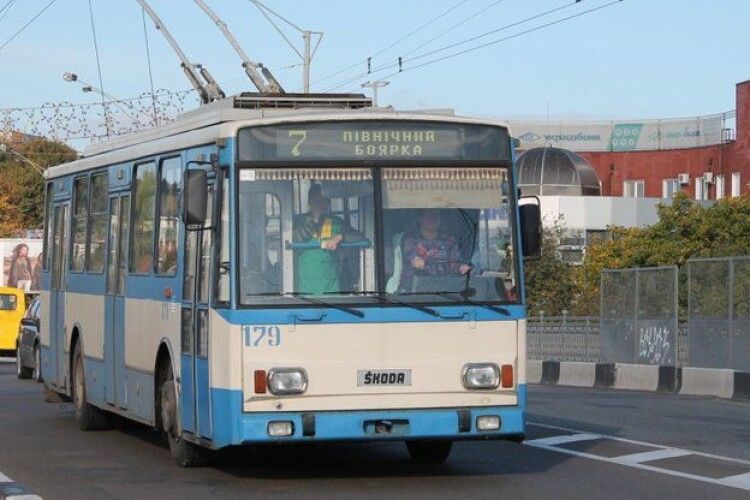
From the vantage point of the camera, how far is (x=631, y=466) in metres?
13.2

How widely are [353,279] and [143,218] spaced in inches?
138

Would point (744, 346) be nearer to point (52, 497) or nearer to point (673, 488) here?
point (673, 488)

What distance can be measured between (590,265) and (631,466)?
47606mm

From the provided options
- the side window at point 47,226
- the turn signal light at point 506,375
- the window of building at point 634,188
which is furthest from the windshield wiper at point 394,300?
the window of building at point 634,188

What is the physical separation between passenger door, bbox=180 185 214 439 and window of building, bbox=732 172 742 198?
75.9m

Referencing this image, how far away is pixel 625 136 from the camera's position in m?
102

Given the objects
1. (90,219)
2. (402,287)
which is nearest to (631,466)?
(402,287)

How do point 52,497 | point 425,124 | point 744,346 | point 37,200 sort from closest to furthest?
point 52,497, point 425,124, point 744,346, point 37,200

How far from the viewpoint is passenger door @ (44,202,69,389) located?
1848cm

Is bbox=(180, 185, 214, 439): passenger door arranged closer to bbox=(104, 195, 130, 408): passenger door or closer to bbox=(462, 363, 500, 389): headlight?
bbox=(462, 363, 500, 389): headlight

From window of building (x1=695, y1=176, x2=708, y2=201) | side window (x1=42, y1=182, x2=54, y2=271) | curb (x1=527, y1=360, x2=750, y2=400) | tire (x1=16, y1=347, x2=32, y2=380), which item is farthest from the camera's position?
window of building (x1=695, y1=176, x2=708, y2=201)

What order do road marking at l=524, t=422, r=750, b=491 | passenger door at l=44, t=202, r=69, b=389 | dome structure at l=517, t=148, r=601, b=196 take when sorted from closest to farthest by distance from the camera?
1. road marking at l=524, t=422, r=750, b=491
2. passenger door at l=44, t=202, r=69, b=389
3. dome structure at l=517, t=148, r=601, b=196

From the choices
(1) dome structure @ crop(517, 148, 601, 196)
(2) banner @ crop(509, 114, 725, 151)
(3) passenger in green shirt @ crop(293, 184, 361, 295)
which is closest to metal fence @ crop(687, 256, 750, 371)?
(3) passenger in green shirt @ crop(293, 184, 361, 295)

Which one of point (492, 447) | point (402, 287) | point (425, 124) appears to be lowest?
point (492, 447)
